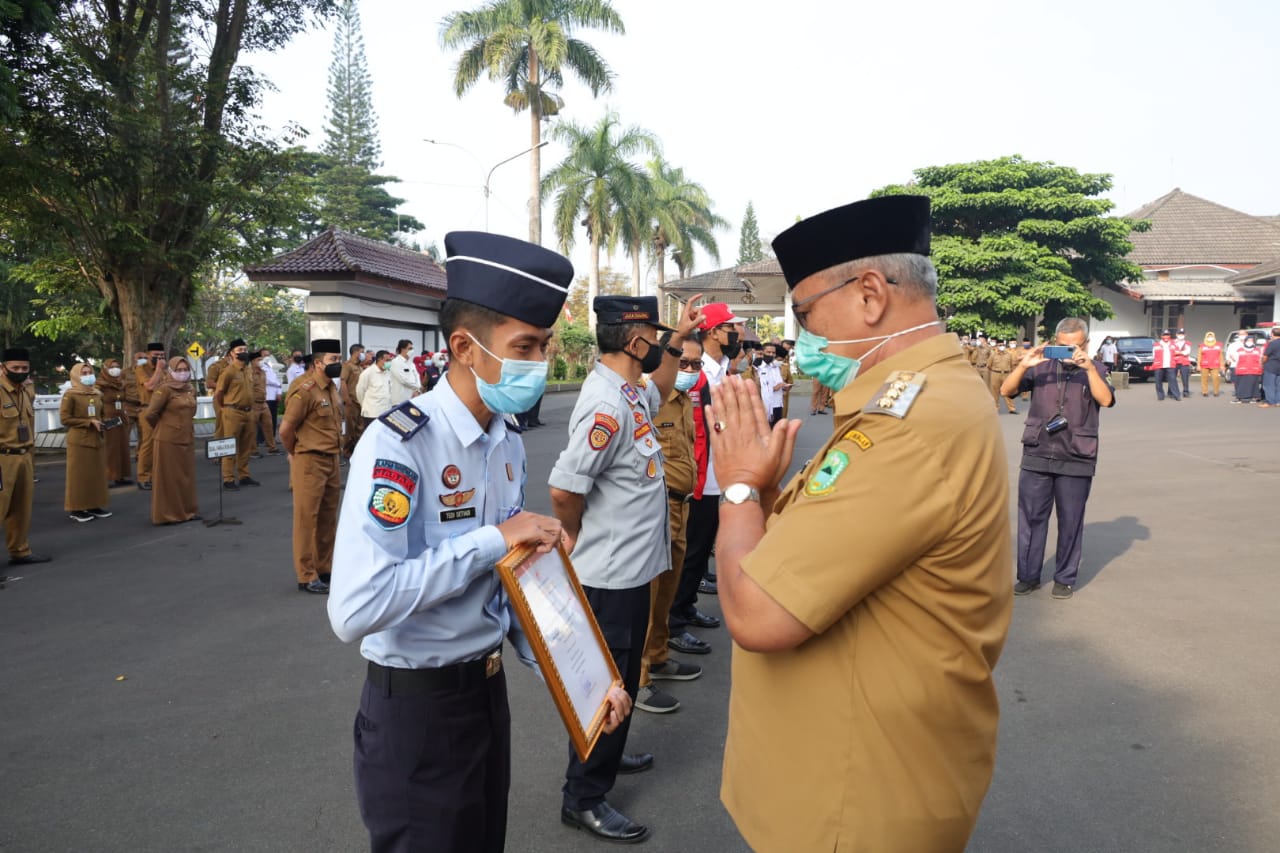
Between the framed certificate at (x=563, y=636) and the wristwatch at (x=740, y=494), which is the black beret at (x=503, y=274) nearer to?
the framed certificate at (x=563, y=636)

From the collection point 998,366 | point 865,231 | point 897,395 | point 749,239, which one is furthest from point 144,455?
point 749,239

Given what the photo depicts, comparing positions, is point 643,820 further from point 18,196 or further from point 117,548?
point 18,196

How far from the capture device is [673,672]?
4875 millimetres

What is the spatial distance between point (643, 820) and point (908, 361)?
2.49 metres

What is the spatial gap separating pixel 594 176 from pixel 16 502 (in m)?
29.7

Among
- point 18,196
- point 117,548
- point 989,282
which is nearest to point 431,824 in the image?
point 117,548

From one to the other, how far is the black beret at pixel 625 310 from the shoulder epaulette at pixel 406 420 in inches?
78.5

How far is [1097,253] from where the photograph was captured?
99.2 ft

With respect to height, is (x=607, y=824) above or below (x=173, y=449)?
below

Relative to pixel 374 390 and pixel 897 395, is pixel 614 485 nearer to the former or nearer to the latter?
pixel 897 395

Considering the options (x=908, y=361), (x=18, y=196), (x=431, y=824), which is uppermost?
(x=18, y=196)

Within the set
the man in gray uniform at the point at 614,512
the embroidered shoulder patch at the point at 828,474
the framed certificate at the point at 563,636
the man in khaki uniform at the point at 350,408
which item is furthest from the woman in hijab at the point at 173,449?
the embroidered shoulder patch at the point at 828,474

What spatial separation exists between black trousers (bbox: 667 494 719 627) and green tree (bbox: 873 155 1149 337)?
2594 cm

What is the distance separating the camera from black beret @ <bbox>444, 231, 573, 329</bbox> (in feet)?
6.91
